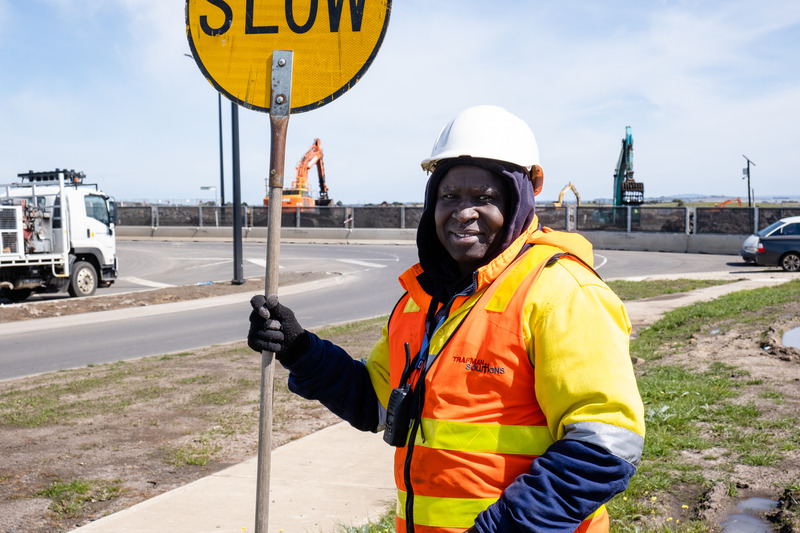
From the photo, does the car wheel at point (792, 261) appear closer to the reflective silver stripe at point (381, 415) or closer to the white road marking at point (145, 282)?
the white road marking at point (145, 282)

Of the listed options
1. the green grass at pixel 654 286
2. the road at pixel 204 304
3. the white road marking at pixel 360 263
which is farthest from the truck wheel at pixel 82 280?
the green grass at pixel 654 286

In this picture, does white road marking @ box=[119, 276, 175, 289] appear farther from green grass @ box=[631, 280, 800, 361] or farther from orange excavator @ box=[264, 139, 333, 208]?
orange excavator @ box=[264, 139, 333, 208]

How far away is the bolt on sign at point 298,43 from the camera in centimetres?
262

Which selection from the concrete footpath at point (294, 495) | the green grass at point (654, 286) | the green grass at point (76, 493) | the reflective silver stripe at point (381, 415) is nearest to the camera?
the reflective silver stripe at point (381, 415)

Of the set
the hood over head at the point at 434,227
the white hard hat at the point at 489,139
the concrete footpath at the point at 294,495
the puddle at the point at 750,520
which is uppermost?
the white hard hat at the point at 489,139

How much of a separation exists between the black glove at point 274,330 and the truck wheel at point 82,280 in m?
16.9

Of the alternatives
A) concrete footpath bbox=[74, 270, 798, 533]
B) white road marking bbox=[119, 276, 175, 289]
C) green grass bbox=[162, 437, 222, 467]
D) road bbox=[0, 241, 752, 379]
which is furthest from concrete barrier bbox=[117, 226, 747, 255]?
green grass bbox=[162, 437, 222, 467]

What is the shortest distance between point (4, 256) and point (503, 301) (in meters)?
16.7

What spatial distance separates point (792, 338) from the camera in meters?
9.09

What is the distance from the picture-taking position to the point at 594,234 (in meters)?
36.7

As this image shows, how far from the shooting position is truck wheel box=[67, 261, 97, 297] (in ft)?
58.8

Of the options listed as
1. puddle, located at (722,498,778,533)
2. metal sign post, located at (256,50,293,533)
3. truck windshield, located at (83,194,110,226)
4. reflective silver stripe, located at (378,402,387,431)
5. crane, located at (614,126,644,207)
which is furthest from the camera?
crane, located at (614,126,644,207)

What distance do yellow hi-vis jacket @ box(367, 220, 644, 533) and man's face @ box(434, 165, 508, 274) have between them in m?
0.10

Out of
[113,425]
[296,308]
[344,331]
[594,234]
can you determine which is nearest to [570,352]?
[113,425]
